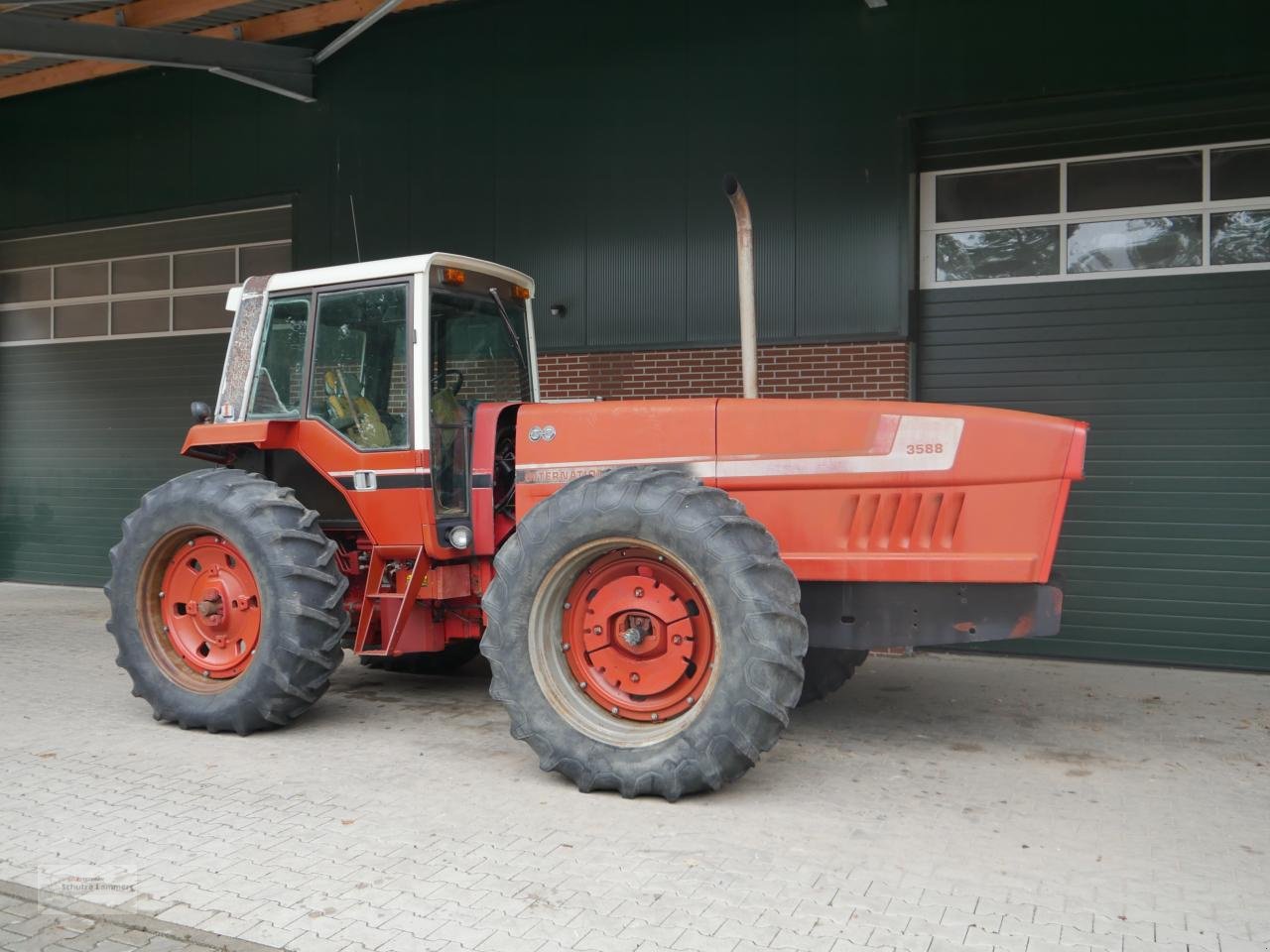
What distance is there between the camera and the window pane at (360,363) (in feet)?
21.6

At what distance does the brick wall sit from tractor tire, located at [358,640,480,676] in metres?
3.16

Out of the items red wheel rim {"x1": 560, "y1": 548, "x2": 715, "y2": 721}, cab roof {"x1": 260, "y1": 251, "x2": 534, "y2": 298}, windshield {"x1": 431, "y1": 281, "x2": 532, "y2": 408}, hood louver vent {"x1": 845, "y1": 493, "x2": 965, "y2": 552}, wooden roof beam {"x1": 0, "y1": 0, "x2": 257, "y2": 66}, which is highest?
wooden roof beam {"x1": 0, "y1": 0, "x2": 257, "y2": 66}

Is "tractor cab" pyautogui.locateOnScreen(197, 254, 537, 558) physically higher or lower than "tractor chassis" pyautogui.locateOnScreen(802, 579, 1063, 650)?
higher

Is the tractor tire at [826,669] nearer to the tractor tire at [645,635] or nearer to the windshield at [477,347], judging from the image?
the tractor tire at [645,635]

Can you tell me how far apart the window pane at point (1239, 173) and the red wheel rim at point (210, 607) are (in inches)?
303

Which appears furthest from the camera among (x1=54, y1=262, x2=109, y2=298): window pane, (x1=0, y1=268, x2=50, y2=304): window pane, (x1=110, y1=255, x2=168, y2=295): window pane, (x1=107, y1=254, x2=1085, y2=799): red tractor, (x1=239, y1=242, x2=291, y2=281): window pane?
(x1=0, y1=268, x2=50, y2=304): window pane

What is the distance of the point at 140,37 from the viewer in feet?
35.1

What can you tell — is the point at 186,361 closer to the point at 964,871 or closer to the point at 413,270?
the point at 413,270

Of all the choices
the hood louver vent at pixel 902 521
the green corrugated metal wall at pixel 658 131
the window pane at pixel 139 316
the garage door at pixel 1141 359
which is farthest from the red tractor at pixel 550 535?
the window pane at pixel 139 316

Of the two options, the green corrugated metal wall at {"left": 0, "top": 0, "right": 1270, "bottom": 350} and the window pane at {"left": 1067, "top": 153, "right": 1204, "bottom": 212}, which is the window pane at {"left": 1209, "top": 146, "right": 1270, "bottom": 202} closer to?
the window pane at {"left": 1067, "top": 153, "right": 1204, "bottom": 212}

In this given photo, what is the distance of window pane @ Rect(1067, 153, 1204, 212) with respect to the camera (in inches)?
354

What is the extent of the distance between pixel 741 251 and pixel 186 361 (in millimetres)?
9061

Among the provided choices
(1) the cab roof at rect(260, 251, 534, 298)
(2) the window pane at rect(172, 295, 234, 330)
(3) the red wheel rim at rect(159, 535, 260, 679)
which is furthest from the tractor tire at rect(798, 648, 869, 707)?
(2) the window pane at rect(172, 295, 234, 330)

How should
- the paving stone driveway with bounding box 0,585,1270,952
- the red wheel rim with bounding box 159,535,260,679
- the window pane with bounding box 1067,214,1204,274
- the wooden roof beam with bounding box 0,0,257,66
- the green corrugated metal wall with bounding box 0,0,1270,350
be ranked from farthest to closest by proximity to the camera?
the wooden roof beam with bounding box 0,0,257,66 → the green corrugated metal wall with bounding box 0,0,1270,350 → the window pane with bounding box 1067,214,1204,274 → the red wheel rim with bounding box 159,535,260,679 → the paving stone driveway with bounding box 0,585,1270,952
